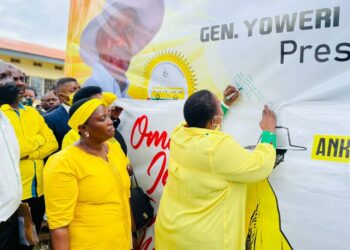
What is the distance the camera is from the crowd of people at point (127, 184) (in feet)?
4.70

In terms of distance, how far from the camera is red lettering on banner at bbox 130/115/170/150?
82.5 inches

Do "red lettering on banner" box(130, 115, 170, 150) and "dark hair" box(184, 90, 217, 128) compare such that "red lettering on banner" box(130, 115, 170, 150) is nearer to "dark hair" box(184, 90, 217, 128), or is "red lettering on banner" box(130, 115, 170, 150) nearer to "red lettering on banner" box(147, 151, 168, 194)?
"red lettering on banner" box(147, 151, 168, 194)

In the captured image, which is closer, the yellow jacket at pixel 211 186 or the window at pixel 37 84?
the yellow jacket at pixel 211 186

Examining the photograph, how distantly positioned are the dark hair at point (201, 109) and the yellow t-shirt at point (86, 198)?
457 mm

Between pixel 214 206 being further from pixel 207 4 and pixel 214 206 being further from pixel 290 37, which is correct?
pixel 207 4

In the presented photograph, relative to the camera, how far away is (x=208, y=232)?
4.81ft

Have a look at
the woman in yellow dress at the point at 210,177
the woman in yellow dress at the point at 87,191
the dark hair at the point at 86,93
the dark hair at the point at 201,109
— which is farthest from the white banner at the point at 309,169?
the dark hair at the point at 86,93

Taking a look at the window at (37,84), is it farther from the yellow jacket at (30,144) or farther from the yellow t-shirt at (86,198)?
the yellow t-shirt at (86,198)

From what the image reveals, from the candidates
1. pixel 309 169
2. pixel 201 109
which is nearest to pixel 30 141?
pixel 201 109

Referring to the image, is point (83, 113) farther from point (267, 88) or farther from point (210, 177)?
point (267, 88)

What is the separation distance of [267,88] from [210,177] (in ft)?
1.71

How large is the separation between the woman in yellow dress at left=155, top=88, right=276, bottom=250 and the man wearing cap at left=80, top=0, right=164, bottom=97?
34.3 inches

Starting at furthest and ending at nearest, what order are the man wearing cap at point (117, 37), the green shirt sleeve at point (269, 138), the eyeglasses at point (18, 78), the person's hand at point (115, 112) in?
the person's hand at point (115, 112), the eyeglasses at point (18, 78), the man wearing cap at point (117, 37), the green shirt sleeve at point (269, 138)

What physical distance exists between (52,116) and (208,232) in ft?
4.98
